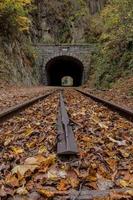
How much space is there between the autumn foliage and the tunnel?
10.2 meters

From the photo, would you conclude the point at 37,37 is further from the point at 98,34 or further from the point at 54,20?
the point at 98,34

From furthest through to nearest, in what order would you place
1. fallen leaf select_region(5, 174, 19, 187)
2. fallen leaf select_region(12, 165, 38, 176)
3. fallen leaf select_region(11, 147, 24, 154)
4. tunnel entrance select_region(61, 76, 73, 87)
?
tunnel entrance select_region(61, 76, 73, 87)
fallen leaf select_region(11, 147, 24, 154)
fallen leaf select_region(12, 165, 38, 176)
fallen leaf select_region(5, 174, 19, 187)

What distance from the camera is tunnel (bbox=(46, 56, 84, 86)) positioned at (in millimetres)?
34844

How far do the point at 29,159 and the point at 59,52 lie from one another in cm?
3052

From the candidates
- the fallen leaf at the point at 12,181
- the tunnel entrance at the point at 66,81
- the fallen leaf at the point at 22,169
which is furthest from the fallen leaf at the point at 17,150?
the tunnel entrance at the point at 66,81

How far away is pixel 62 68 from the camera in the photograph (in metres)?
41.8

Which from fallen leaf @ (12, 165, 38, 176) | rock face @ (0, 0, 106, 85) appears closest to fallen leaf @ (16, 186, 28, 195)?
fallen leaf @ (12, 165, 38, 176)

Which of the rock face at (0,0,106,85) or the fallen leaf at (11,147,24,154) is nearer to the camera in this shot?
the fallen leaf at (11,147,24,154)

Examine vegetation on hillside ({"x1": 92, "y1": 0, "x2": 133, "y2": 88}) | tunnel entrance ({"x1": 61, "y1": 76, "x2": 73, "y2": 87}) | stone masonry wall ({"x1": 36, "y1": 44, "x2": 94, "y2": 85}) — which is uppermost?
vegetation on hillside ({"x1": 92, "y1": 0, "x2": 133, "y2": 88})

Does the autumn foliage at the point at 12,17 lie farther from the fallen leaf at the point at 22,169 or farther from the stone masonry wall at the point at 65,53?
the fallen leaf at the point at 22,169

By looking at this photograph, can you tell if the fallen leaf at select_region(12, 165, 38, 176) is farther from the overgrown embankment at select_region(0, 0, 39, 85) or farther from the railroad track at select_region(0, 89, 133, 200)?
the overgrown embankment at select_region(0, 0, 39, 85)

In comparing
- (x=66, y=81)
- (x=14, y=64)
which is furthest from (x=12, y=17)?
(x=66, y=81)

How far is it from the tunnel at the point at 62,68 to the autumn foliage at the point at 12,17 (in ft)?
33.3

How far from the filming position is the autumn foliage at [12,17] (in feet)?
66.7
